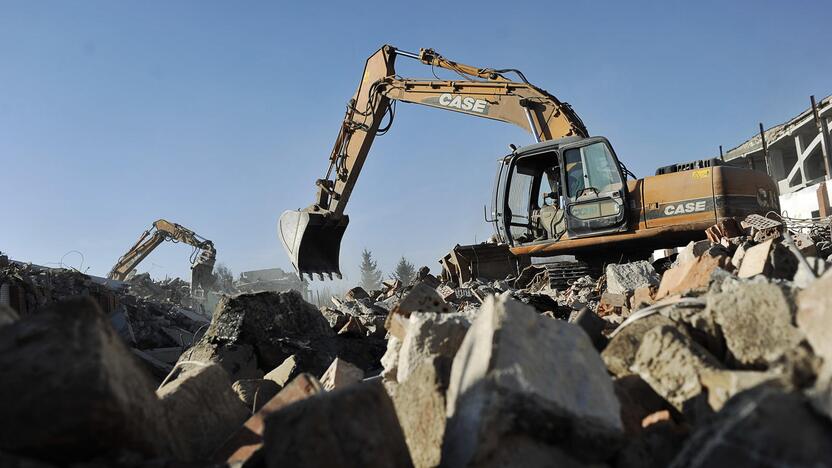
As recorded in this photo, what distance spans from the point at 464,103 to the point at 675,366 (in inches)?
377

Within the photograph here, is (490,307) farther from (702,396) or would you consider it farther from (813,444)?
(813,444)

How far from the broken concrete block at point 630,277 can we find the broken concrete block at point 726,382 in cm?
484

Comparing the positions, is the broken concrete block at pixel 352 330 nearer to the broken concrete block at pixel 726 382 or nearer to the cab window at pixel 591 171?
the broken concrete block at pixel 726 382

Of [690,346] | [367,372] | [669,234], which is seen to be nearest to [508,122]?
[669,234]

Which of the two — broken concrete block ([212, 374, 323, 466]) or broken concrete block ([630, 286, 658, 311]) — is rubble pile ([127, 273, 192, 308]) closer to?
broken concrete block ([630, 286, 658, 311])

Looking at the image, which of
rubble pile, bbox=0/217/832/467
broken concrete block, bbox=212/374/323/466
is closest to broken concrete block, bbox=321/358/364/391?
rubble pile, bbox=0/217/832/467

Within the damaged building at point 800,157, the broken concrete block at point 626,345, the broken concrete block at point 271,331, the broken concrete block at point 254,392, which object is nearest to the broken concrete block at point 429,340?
the broken concrete block at point 626,345

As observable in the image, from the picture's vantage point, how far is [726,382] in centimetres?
190

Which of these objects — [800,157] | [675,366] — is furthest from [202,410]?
[800,157]

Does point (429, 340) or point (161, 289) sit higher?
point (161, 289)

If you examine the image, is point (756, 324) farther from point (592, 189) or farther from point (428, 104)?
point (428, 104)

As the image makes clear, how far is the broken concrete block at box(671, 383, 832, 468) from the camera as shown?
139cm

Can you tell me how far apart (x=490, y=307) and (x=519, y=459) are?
1.72ft

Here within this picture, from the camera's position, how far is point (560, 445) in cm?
181
